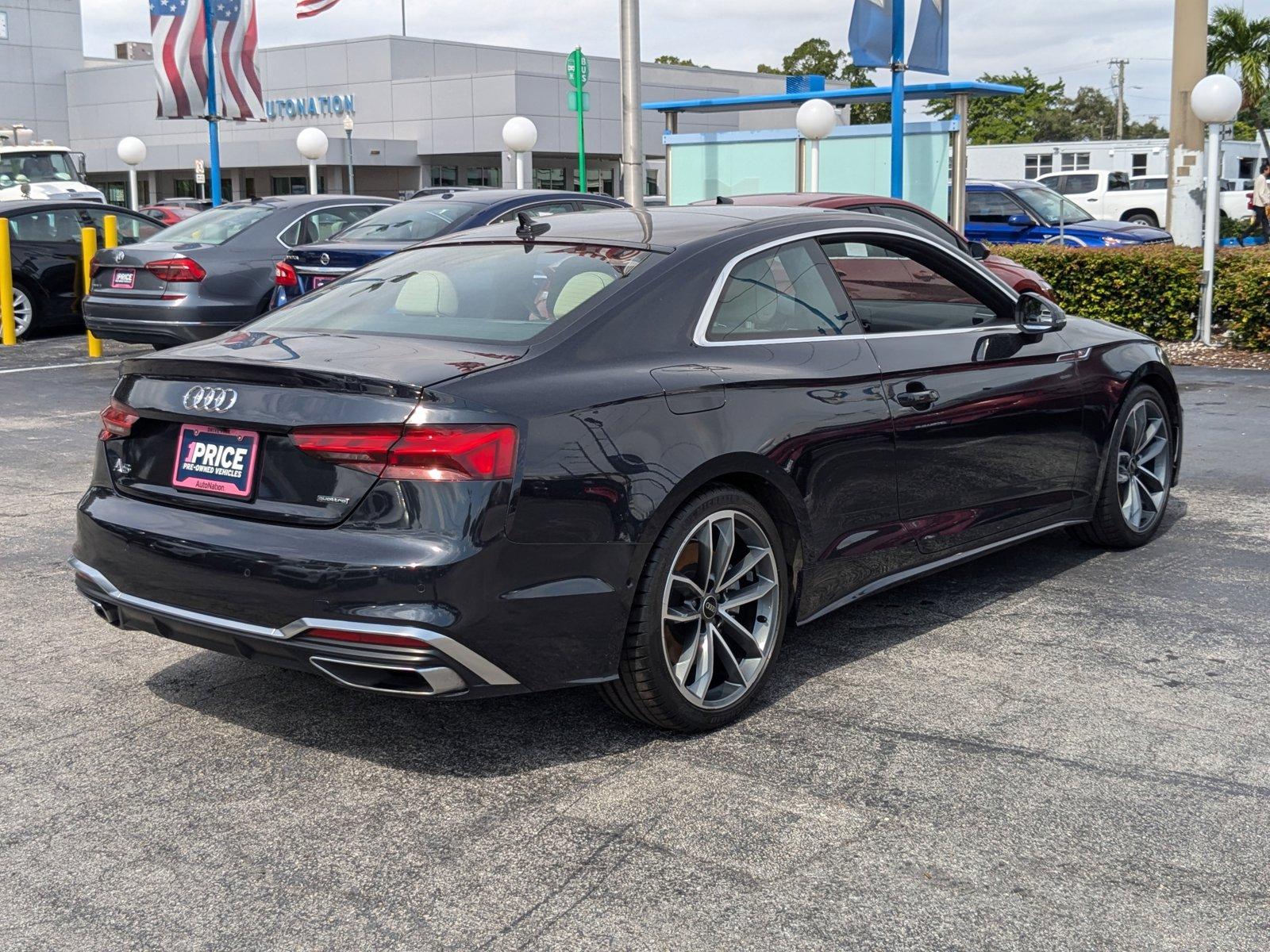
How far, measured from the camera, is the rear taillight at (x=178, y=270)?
12562 mm

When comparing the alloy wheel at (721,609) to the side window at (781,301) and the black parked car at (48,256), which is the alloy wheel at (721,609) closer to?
the side window at (781,301)

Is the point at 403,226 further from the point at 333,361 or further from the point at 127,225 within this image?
the point at 333,361

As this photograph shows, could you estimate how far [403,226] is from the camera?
1166 cm

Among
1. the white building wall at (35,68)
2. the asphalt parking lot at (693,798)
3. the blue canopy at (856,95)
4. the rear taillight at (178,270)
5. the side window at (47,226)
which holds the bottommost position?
the asphalt parking lot at (693,798)

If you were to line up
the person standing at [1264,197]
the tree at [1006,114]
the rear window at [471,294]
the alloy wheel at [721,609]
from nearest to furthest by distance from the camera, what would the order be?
the alloy wheel at [721,609] → the rear window at [471,294] → the person standing at [1264,197] → the tree at [1006,114]

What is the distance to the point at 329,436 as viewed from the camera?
12.2 ft

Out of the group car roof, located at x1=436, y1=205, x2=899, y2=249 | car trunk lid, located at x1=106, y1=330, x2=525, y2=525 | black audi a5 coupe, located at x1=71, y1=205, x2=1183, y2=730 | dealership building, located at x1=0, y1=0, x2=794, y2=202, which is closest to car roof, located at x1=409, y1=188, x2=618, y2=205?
car roof, located at x1=436, y1=205, x2=899, y2=249

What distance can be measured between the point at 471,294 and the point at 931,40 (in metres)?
16.6

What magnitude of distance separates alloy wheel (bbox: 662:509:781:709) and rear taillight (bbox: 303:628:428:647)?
0.77 m

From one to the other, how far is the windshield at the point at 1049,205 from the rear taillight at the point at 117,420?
21.2m

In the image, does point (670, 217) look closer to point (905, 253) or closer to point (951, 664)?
point (905, 253)

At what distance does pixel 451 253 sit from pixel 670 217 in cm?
78

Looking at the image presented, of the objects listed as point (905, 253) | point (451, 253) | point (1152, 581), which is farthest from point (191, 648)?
point (1152, 581)

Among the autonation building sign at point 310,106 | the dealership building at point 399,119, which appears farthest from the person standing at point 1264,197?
the autonation building sign at point 310,106
